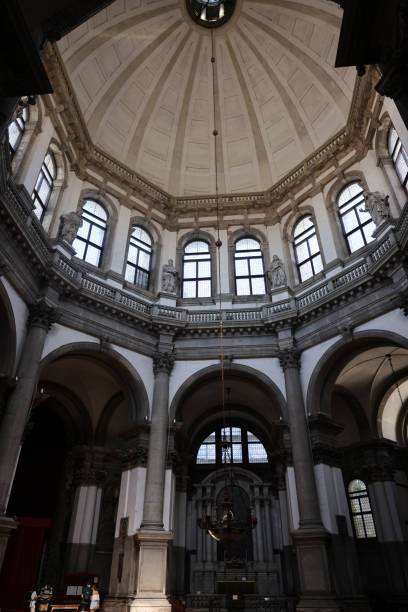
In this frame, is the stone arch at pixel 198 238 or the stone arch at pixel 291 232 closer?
the stone arch at pixel 291 232

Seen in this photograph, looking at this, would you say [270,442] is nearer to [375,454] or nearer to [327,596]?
[375,454]

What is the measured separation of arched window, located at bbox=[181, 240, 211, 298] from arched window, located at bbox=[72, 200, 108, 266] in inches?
170

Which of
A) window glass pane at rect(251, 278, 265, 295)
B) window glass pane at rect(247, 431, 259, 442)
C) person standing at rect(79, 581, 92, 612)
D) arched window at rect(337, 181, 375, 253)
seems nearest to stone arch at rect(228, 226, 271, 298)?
window glass pane at rect(251, 278, 265, 295)

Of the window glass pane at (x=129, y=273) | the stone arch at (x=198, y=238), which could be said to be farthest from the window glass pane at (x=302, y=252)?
the window glass pane at (x=129, y=273)

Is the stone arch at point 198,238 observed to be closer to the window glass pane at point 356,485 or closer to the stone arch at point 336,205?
the stone arch at point 336,205

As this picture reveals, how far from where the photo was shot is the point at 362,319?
15562 mm

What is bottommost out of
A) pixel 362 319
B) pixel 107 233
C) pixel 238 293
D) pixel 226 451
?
pixel 226 451

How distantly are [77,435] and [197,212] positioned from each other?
41.3 ft

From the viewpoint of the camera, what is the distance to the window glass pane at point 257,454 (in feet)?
72.1

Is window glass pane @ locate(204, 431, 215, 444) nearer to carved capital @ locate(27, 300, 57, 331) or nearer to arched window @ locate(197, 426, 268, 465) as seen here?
arched window @ locate(197, 426, 268, 465)

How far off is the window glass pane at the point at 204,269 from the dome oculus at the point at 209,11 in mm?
13145

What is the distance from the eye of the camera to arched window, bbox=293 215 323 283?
64.2 ft

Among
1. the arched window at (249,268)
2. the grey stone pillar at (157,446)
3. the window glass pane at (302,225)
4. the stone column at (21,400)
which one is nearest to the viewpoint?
the stone column at (21,400)

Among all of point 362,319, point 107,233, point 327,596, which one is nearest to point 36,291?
point 107,233
